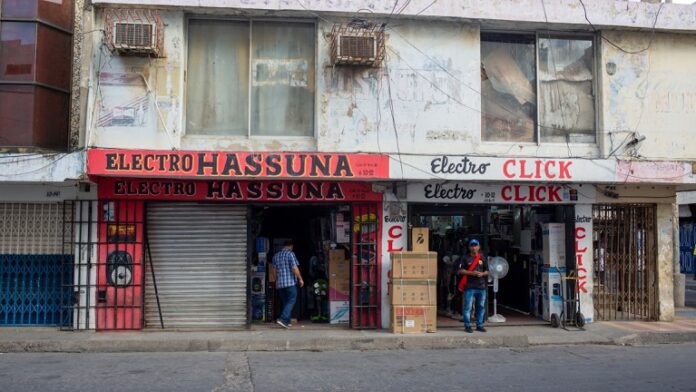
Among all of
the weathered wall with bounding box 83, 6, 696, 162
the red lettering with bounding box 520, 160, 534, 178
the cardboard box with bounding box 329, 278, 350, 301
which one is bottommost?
the cardboard box with bounding box 329, 278, 350, 301

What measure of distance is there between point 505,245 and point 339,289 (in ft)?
15.5

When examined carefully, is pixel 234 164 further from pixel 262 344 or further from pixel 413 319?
pixel 413 319

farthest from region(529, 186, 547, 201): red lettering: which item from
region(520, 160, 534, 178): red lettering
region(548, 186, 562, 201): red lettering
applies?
region(520, 160, 534, 178): red lettering

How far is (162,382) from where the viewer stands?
7539mm

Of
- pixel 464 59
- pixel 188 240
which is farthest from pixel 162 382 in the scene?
pixel 464 59

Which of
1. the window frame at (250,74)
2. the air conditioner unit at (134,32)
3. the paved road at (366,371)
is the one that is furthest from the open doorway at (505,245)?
the air conditioner unit at (134,32)

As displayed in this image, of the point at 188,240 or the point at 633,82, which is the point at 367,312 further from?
the point at 633,82

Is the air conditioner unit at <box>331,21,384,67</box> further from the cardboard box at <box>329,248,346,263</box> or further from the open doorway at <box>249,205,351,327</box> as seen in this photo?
the cardboard box at <box>329,248,346,263</box>

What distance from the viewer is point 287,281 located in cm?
1177

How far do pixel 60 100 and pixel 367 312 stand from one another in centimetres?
711

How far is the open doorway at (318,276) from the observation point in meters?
12.1

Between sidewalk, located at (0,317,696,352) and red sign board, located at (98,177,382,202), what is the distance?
8.18 feet

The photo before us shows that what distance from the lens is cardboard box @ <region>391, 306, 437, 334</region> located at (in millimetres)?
11070

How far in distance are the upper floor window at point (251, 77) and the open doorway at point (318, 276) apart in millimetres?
1777
